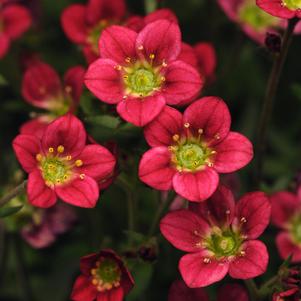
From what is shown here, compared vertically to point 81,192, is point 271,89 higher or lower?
higher

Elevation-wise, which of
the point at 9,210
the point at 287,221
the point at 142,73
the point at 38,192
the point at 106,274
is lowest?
the point at 287,221

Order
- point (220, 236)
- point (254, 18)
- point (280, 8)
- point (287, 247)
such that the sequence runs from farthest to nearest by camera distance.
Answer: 1. point (254, 18)
2. point (287, 247)
3. point (220, 236)
4. point (280, 8)

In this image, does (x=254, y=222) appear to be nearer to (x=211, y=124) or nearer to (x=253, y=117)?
(x=211, y=124)

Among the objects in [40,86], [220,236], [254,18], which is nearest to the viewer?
[220,236]

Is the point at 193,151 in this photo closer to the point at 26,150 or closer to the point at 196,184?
A: the point at 196,184

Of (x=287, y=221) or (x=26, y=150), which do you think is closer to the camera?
(x=26, y=150)

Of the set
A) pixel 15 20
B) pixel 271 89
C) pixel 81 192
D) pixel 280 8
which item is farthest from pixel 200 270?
pixel 15 20

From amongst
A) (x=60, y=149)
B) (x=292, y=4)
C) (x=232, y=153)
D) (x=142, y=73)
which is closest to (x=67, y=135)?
(x=60, y=149)

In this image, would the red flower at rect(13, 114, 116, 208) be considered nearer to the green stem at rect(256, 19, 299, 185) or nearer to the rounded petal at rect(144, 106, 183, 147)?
the rounded petal at rect(144, 106, 183, 147)
